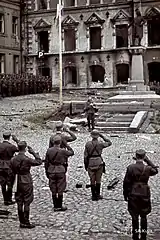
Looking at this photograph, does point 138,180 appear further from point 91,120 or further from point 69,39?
point 69,39

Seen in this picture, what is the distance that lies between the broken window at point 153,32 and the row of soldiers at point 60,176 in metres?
34.9

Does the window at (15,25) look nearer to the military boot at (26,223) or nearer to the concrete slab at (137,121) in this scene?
the concrete slab at (137,121)

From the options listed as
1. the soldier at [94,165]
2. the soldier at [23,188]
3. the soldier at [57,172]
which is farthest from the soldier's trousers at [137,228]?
the soldier at [94,165]

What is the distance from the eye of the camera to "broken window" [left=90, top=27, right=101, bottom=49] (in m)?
47.2

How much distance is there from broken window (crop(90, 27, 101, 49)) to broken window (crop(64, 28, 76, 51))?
184 cm

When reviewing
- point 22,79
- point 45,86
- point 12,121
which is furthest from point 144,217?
point 45,86

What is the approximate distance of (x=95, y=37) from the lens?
47.4 meters

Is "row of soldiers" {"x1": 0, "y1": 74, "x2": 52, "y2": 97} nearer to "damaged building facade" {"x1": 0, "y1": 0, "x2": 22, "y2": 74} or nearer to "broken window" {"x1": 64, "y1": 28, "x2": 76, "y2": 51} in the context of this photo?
"damaged building facade" {"x1": 0, "y1": 0, "x2": 22, "y2": 74}

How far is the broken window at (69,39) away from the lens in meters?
48.2

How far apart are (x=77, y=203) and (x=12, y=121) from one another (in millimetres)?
15830

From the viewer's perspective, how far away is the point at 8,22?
47.2 metres

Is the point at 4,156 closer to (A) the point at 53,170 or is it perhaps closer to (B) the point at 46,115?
(A) the point at 53,170

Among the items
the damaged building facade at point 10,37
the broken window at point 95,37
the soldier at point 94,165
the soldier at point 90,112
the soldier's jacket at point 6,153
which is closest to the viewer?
the soldier's jacket at point 6,153

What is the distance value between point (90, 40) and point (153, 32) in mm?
6214
